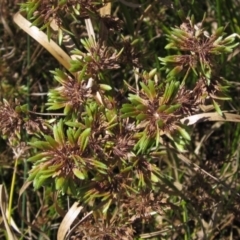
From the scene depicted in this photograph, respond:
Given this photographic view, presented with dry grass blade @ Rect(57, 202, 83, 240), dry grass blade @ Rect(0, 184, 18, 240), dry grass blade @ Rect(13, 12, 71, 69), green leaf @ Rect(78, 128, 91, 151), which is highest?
dry grass blade @ Rect(13, 12, 71, 69)

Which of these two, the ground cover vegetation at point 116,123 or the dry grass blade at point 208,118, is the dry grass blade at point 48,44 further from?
the dry grass blade at point 208,118

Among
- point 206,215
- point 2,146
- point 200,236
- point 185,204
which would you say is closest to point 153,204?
point 185,204

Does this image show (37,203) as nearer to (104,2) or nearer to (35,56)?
(35,56)

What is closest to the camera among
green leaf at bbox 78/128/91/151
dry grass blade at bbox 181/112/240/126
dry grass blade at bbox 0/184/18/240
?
green leaf at bbox 78/128/91/151

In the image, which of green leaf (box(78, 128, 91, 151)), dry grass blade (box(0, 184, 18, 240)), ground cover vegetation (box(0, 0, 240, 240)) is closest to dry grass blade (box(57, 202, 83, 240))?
ground cover vegetation (box(0, 0, 240, 240))

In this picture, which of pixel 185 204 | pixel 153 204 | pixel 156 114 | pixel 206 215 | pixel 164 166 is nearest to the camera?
pixel 156 114

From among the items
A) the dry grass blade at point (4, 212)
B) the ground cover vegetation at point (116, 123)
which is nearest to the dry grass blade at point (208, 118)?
the ground cover vegetation at point (116, 123)

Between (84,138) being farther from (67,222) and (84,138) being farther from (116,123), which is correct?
(67,222)

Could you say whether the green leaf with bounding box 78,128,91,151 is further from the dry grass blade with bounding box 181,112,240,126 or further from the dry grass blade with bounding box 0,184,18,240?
the dry grass blade with bounding box 0,184,18,240

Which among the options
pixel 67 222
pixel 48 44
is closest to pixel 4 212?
pixel 67 222

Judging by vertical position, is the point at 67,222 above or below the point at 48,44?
below

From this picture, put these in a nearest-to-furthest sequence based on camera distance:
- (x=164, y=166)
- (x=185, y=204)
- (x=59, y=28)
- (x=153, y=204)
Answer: (x=59, y=28) < (x=153, y=204) < (x=185, y=204) < (x=164, y=166)
